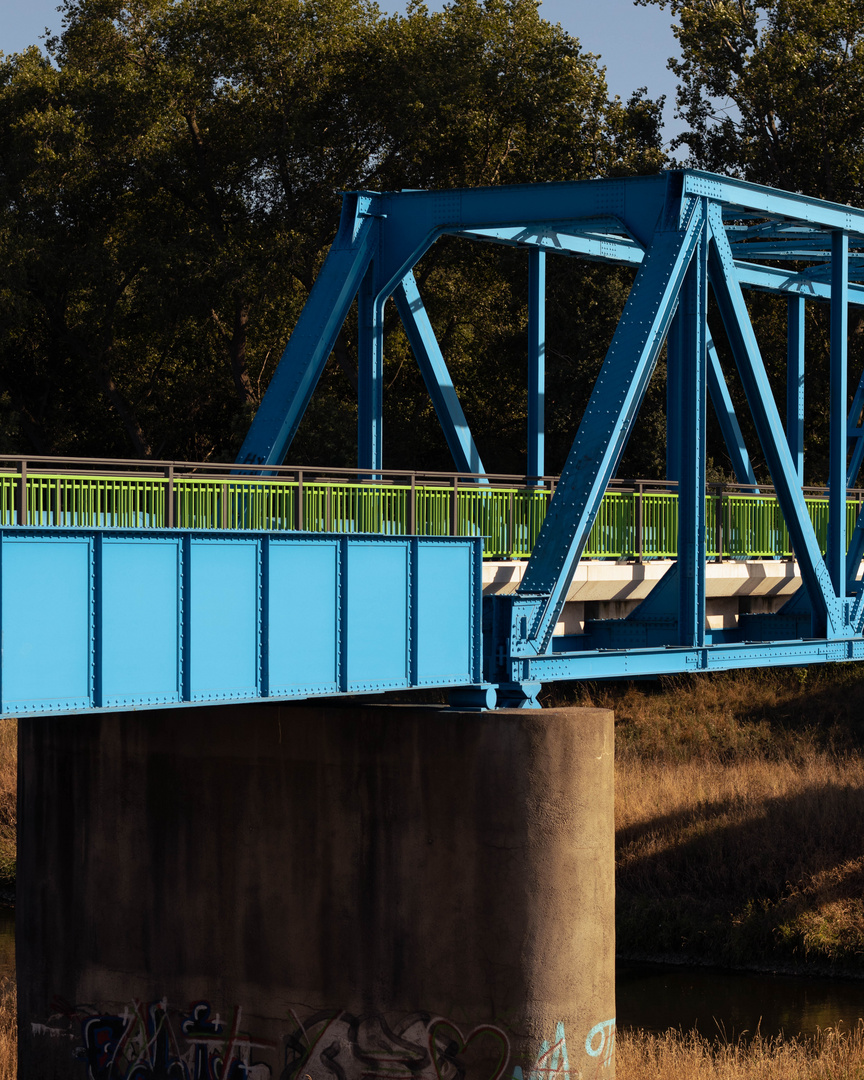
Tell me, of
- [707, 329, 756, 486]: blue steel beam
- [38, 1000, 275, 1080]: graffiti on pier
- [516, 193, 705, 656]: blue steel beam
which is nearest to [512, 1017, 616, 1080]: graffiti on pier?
[38, 1000, 275, 1080]: graffiti on pier

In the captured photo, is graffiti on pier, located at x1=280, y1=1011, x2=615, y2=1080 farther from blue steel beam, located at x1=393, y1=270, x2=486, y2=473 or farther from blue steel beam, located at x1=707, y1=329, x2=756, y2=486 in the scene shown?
blue steel beam, located at x1=707, y1=329, x2=756, y2=486

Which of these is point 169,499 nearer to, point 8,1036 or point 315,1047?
A: point 315,1047

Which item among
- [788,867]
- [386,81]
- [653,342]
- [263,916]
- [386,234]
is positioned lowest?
[788,867]

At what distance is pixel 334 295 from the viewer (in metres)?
21.7

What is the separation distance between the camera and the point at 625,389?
61.0ft

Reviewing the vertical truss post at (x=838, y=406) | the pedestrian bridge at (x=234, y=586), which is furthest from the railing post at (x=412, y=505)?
the vertical truss post at (x=838, y=406)

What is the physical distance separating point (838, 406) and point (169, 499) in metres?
13.0

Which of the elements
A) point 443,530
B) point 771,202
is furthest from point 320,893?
point 771,202

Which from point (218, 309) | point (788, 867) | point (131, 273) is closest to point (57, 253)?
point (131, 273)

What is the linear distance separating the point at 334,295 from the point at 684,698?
23366mm

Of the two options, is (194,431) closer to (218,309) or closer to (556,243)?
(218,309)

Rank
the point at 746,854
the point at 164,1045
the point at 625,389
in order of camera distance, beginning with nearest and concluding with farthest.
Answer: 1. the point at 164,1045
2. the point at 625,389
3. the point at 746,854

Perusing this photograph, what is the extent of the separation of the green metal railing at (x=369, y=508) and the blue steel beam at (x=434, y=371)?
4.71 ft

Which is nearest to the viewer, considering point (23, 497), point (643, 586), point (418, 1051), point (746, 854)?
point (23, 497)
